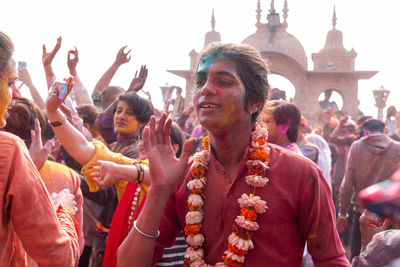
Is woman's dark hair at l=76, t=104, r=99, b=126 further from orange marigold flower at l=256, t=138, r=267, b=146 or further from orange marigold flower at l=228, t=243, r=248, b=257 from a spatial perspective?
orange marigold flower at l=228, t=243, r=248, b=257

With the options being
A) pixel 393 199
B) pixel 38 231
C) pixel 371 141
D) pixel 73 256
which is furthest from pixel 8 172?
pixel 371 141

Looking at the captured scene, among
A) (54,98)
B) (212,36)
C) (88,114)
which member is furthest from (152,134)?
(212,36)

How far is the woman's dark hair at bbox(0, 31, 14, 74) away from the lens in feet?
6.00

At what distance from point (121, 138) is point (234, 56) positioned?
1.92 m

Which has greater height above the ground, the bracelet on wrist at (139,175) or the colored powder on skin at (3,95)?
the colored powder on skin at (3,95)

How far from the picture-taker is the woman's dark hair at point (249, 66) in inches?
82.4

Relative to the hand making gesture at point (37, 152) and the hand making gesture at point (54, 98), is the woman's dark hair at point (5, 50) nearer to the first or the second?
the hand making gesture at point (37, 152)

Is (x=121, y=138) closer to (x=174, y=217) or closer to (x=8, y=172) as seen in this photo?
(x=174, y=217)

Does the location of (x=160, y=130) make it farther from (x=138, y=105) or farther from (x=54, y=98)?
(x=138, y=105)

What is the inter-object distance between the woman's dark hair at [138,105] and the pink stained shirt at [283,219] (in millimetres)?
1782

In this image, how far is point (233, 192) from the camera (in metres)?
2.01

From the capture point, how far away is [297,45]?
3156 cm

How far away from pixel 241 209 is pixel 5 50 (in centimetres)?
125

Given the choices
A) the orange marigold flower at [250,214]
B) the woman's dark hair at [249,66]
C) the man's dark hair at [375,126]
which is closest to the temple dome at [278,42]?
the man's dark hair at [375,126]
